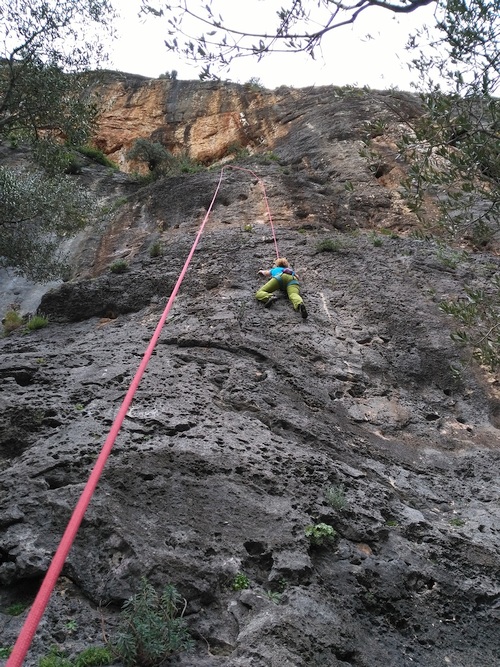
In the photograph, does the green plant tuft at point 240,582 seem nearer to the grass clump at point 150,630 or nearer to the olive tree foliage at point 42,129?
the grass clump at point 150,630

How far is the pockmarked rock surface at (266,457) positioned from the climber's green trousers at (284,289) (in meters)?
0.21

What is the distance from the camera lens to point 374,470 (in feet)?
22.9

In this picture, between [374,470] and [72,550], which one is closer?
[72,550]

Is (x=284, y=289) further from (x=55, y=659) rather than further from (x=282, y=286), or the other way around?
(x=55, y=659)

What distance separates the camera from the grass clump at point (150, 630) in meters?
3.91

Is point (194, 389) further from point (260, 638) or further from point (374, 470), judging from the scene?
point (260, 638)

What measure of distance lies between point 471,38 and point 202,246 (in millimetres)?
7572

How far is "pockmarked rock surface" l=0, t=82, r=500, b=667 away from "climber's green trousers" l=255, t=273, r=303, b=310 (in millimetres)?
208

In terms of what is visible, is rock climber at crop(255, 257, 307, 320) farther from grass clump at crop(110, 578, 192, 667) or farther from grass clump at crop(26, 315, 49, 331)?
grass clump at crop(110, 578, 192, 667)

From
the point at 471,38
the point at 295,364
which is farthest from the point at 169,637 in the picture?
the point at 471,38

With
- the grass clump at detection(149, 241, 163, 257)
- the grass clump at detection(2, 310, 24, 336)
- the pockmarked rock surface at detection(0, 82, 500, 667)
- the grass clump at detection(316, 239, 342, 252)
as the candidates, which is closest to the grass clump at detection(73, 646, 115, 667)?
the pockmarked rock surface at detection(0, 82, 500, 667)

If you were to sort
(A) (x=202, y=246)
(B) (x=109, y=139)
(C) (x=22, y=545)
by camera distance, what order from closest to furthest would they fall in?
(C) (x=22, y=545)
(A) (x=202, y=246)
(B) (x=109, y=139)

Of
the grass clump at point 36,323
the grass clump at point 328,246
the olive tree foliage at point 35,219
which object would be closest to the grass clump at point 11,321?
the grass clump at point 36,323

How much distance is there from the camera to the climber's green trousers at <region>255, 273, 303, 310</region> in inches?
397
